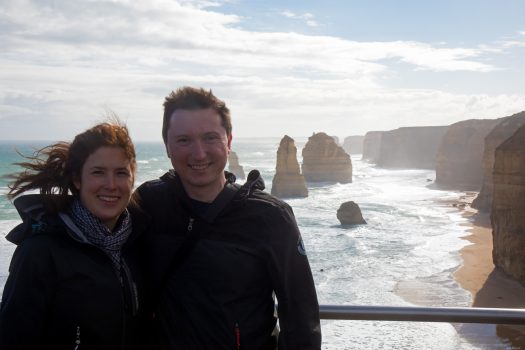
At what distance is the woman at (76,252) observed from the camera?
2088 millimetres

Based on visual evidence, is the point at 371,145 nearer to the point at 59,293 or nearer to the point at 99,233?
the point at 99,233

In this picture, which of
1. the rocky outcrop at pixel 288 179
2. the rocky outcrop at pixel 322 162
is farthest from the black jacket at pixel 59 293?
the rocky outcrop at pixel 322 162

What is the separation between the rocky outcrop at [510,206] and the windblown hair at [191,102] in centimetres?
1945

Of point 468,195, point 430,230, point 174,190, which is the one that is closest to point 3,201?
point 430,230

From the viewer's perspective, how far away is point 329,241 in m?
31.4

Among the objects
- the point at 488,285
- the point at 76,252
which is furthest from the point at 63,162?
the point at 488,285

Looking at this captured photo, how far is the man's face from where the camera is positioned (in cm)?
257

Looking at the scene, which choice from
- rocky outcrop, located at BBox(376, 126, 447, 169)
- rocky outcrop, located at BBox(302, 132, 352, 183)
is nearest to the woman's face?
rocky outcrop, located at BBox(302, 132, 352, 183)

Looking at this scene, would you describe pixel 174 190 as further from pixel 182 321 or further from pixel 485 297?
pixel 485 297

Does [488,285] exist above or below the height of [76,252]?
below

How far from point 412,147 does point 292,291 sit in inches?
4880

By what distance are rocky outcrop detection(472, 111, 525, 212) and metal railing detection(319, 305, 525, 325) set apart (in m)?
29.6

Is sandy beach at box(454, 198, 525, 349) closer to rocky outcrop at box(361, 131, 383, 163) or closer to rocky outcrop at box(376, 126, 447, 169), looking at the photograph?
rocky outcrop at box(376, 126, 447, 169)

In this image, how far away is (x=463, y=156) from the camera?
64625 millimetres
